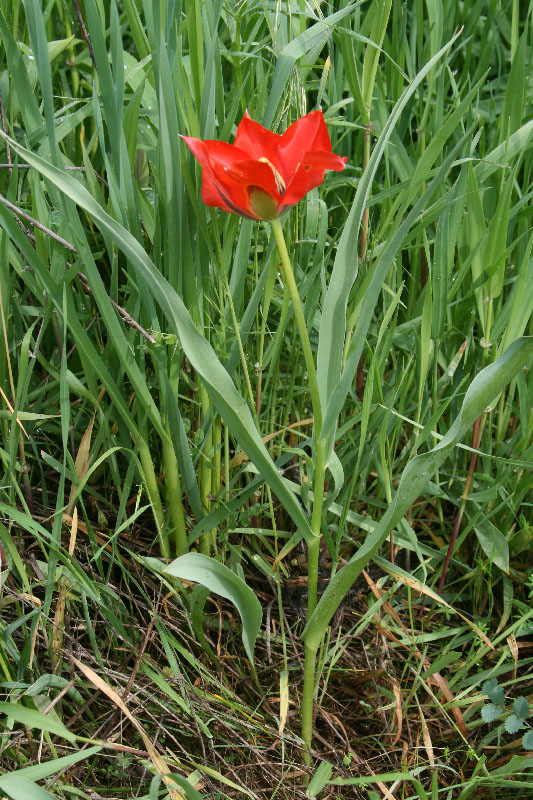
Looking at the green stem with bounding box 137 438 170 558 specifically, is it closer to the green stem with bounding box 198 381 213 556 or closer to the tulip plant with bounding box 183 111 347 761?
the green stem with bounding box 198 381 213 556

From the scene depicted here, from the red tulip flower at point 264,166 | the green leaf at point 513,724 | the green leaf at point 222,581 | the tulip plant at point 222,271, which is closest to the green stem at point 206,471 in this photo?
the tulip plant at point 222,271

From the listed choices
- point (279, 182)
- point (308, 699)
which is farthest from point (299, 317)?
point (308, 699)

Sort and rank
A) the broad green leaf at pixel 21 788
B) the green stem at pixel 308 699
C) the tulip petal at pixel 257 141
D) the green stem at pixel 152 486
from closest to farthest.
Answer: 1. the broad green leaf at pixel 21 788
2. the tulip petal at pixel 257 141
3. the green stem at pixel 308 699
4. the green stem at pixel 152 486

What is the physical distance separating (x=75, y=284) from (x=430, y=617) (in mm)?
723

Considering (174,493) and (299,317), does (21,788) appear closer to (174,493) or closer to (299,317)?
(174,493)

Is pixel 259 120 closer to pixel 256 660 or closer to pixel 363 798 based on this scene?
pixel 256 660

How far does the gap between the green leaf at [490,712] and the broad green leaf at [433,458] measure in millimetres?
250

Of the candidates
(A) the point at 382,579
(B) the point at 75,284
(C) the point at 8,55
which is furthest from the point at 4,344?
(A) the point at 382,579

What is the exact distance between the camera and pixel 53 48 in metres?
1.20

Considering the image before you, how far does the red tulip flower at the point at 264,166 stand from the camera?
2.36ft

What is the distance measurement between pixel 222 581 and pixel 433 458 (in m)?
0.27

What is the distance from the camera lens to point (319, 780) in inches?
32.7

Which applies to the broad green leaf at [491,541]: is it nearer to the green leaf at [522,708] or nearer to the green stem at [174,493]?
the green leaf at [522,708]

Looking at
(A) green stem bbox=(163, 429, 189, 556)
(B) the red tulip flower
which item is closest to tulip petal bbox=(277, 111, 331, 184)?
(B) the red tulip flower
